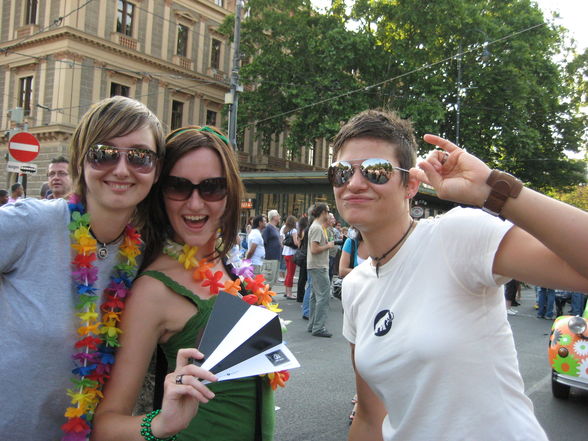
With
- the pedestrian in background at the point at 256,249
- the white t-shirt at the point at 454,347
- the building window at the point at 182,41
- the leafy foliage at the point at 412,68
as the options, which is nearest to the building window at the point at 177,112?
the building window at the point at 182,41

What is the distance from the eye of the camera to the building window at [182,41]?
30.9 meters

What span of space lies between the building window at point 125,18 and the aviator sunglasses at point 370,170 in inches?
1157

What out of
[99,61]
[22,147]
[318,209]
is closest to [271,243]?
[318,209]

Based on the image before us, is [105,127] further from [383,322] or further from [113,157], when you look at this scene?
[383,322]

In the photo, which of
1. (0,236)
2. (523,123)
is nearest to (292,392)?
(0,236)

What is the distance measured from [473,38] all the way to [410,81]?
345 cm

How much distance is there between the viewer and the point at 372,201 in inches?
74.6

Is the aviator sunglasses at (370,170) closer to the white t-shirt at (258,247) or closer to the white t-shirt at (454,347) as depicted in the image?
the white t-shirt at (454,347)

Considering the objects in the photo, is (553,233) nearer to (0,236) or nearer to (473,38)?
(0,236)

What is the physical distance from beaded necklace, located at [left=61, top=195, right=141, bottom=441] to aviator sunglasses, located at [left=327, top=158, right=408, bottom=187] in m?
0.90

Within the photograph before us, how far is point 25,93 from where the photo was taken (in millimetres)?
27625

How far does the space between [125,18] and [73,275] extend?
30.0m

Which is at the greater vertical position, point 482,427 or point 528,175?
point 528,175

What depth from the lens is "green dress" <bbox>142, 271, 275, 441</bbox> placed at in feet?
5.72
